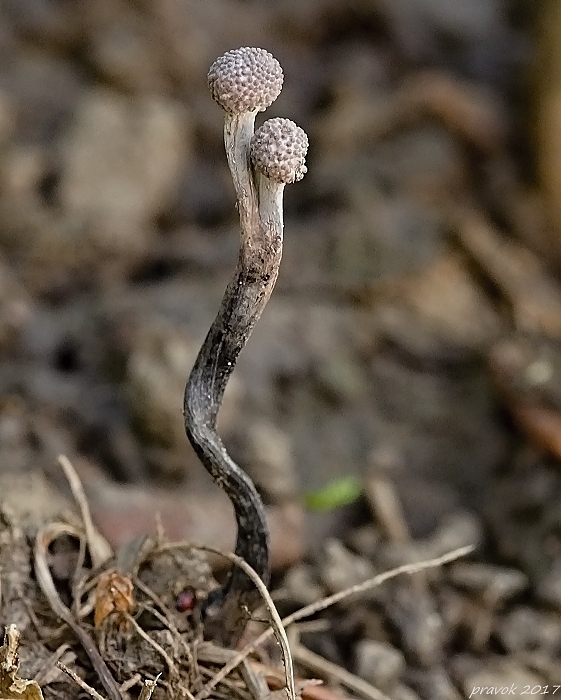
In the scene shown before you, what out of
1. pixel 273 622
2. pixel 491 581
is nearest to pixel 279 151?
pixel 273 622

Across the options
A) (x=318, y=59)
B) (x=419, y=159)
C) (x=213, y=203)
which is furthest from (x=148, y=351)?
(x=318, y=59)

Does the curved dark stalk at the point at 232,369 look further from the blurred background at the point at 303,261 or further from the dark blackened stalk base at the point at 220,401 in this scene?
the blurred background at the point at 303,261

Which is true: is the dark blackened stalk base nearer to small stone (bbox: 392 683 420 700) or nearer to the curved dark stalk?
the curved dark stalk

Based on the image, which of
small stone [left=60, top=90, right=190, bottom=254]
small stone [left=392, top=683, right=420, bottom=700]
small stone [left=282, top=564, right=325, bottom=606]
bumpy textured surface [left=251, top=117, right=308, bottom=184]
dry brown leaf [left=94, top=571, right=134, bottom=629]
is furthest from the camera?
small stone [left=60, top=90, right=190, bottom=254]

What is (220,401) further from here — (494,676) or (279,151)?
(494,676)

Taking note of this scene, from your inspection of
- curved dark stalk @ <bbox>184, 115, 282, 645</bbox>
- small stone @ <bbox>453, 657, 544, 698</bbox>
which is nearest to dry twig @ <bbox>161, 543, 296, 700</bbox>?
curved dark stalk @ <bbox>184, 115, 282, 645</bbox>

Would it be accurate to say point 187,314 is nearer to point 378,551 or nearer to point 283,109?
point 378,551

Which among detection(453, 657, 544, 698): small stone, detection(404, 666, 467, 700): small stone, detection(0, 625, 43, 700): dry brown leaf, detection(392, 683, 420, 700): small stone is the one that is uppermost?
detection(453, 657, 544, 698): small stone

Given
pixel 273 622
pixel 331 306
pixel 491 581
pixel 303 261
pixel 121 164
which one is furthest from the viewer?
pixel 121 164
